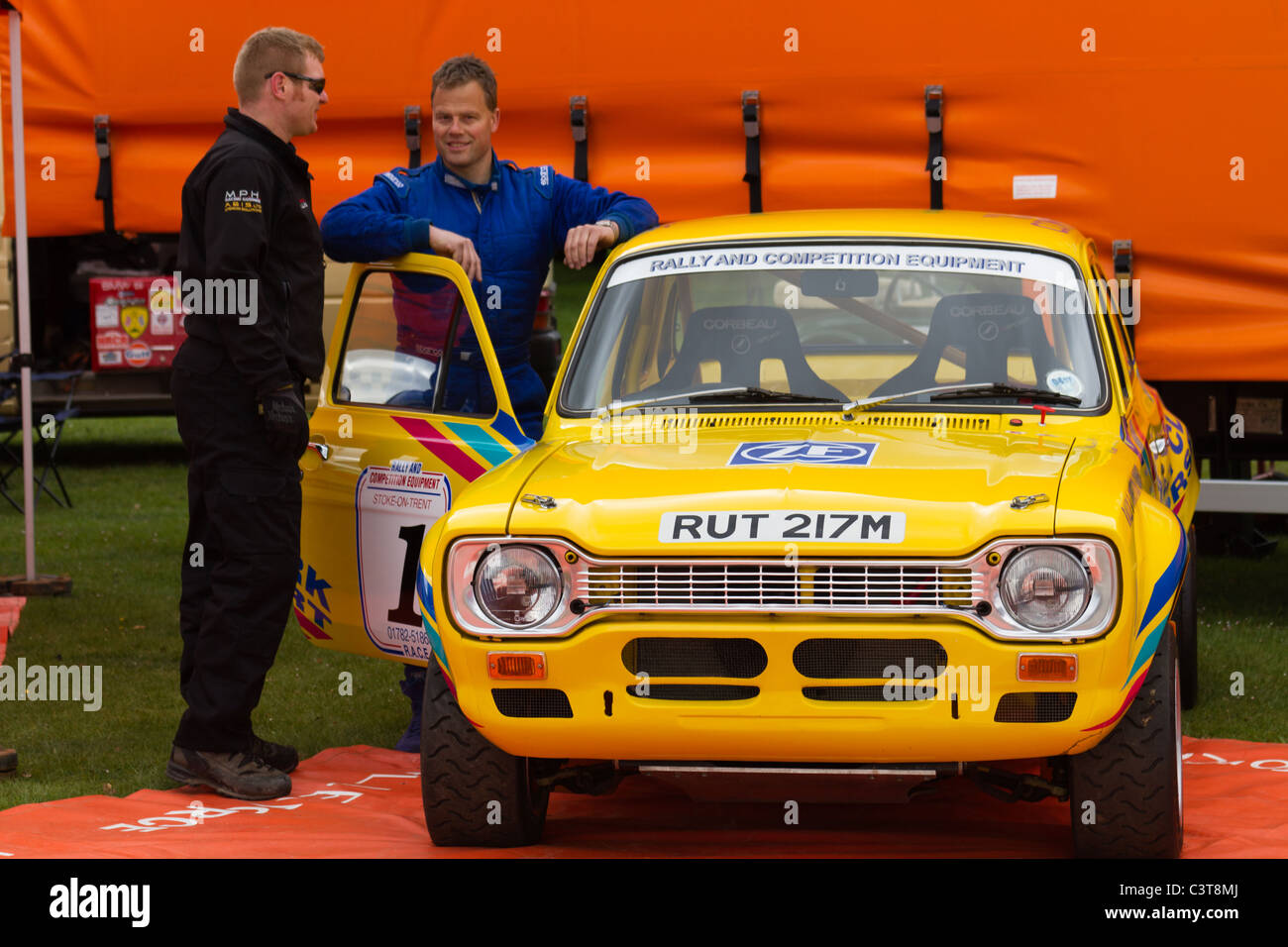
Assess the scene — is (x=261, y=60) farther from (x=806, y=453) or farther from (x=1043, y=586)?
(x=1043, y=586)

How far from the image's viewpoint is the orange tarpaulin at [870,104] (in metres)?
7.27

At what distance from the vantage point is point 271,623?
18.2 ft

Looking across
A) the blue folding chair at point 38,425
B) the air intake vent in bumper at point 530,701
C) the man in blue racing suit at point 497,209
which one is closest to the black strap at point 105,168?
the man in blue racing suit at point 497,209

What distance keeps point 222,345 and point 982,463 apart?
92.7 inches

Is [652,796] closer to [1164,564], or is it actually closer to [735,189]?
[1164,564]

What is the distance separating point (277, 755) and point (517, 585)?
6.26ft

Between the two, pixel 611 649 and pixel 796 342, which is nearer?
pixel 611 649

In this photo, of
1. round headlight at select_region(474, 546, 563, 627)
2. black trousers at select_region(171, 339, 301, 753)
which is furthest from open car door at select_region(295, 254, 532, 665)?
round headlight at select_region(474, 546, 563, 627)

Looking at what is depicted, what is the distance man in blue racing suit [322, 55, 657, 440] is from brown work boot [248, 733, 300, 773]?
4.26 ft

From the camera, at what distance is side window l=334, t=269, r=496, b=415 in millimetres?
5918

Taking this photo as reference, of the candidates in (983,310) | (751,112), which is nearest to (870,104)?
(751,112)

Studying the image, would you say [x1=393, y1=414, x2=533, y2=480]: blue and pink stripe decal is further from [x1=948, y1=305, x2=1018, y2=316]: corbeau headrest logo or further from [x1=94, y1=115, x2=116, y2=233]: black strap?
[x1=94, y1=115, x2=116, y2=233]: black strap

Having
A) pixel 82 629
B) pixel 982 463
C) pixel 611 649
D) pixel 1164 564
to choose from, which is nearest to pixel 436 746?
pixel 611 649

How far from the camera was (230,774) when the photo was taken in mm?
5484
